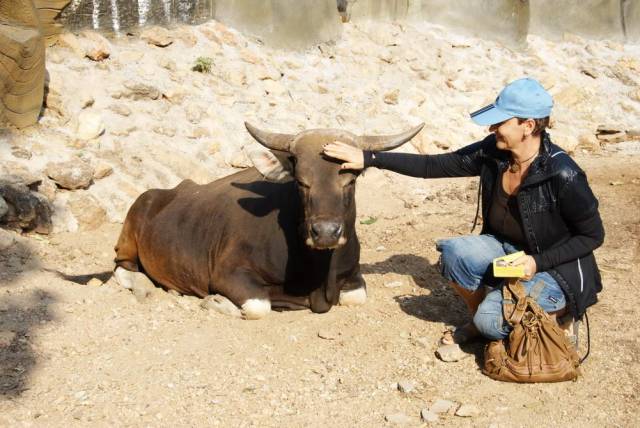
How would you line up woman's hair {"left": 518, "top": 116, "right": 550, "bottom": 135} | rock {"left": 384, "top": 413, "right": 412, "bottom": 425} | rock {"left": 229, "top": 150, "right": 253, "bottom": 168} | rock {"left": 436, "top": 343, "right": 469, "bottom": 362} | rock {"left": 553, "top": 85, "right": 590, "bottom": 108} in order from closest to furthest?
1. rock {"left": 384, "top": 413, "right": 412, "bottom": 425}
2. woman's hair {"left": 518, "top": 116, "right": 550, "bottom": 135}
3. rock {"left": 436, "top": 343, "right": 469, "bottom": 362}
4. rock {"left": 229, "top": 150, "right": 253, "bottom": 168}
5. rock {"left": 553, "top": 85, "right": 590, "bottom": 108}

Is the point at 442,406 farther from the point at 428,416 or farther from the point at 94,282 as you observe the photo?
the point at 94,282

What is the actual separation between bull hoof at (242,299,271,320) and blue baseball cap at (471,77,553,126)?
2.38 m

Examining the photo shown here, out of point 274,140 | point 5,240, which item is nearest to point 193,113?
point 5,240

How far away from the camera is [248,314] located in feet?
20.9

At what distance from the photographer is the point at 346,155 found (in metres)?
5.79

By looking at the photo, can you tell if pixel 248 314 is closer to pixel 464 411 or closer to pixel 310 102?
pixel 464 411

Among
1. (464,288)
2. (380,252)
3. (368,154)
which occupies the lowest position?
(380,252)

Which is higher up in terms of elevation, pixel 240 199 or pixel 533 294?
pixel 533 294

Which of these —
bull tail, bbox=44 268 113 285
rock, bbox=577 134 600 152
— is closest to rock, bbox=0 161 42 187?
bull tail, bbox=44 268 113 285

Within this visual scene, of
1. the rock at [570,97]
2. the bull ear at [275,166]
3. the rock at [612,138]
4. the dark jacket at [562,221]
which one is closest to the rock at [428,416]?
the dark jacket at [562,221]

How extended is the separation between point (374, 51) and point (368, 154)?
7.36m

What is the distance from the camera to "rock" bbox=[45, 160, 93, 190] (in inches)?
326

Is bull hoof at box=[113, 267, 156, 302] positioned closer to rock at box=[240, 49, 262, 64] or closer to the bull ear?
the bull ear

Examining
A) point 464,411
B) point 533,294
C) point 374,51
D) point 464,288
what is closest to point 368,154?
point 464,288
